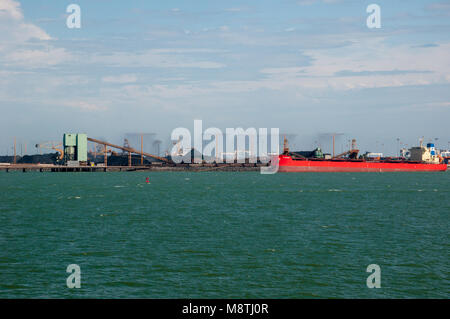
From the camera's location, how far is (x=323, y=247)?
3300cm

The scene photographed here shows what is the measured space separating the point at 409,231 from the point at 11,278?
31.8 metres

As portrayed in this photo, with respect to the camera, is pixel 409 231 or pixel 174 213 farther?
pixel 174 213

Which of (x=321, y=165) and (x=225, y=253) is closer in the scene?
(x=225, y=253)

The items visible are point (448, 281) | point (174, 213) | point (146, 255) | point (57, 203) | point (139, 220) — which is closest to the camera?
point (448, 281)

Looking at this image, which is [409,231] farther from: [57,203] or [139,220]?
[57,203]

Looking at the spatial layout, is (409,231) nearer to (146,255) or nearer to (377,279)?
(377,279)

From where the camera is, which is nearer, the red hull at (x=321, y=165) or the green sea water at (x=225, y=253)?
the green sea water at (x=225, y=253)

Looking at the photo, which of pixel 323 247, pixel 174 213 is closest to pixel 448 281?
pixel 323 247

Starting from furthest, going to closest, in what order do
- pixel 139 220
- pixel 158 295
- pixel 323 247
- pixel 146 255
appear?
pixel 139 220
pixel 323 247
pixel 146 255
pixel 158 295

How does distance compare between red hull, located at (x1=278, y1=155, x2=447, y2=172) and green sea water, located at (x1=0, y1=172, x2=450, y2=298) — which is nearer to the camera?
green sea water, located at (x1=0, y1=172, x2=450, y2=298)

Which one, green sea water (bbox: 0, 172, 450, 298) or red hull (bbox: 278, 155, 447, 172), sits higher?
red hull (bbox: 278, 155, 447, 172)

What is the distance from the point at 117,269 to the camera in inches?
1046

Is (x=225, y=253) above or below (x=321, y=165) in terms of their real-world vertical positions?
below

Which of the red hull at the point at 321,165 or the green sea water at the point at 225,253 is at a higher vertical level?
the red hull at the point at 321,165
